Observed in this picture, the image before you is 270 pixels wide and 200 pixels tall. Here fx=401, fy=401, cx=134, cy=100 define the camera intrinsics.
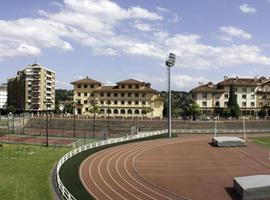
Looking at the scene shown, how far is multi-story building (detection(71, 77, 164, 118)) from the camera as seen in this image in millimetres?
113375

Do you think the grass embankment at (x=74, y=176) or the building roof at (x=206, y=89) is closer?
the grass embankment at (x=74, y=176)

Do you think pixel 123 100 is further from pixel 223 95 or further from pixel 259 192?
pixel 259 192

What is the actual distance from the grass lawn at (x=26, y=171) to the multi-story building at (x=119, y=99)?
2110 inches

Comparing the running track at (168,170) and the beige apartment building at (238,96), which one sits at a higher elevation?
the beige apartment building at (238,96)

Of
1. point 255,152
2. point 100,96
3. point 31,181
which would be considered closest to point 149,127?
point 100,96

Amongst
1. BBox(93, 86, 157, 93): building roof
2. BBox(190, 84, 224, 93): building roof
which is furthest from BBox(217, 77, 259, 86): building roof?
BBox(93, 86, 157, 93): building roof

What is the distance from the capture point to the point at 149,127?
93938mm

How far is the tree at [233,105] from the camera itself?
107m

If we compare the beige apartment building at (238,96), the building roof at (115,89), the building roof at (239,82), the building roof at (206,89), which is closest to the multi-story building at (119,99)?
the building roof at (115,89)

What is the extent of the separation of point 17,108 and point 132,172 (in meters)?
120

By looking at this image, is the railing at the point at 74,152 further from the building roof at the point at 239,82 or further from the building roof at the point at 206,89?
the building roof at the point at 239,82

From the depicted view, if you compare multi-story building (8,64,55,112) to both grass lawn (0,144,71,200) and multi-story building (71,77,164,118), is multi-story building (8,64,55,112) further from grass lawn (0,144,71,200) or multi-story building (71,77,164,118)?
grass lawn (0,144,71,200)

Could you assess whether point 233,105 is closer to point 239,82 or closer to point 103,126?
point 239,82

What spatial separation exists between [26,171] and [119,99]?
73.5 metres
